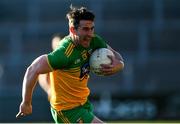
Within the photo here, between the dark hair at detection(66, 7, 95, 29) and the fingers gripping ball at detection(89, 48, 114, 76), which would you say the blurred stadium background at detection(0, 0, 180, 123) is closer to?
the fingers gripping ball at detection(89, 48, 114, 76)

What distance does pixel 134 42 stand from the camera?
20.8 m

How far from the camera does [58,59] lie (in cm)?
657

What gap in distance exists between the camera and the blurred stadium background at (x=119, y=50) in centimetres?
1727

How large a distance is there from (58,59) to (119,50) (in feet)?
47.3

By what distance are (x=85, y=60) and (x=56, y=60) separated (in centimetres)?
45

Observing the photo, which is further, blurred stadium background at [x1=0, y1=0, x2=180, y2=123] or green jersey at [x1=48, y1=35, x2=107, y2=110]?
blurred stadium background at [x1=0, y1=0, x2=180, y2=123]

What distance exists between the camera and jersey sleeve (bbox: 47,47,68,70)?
21.5 feet

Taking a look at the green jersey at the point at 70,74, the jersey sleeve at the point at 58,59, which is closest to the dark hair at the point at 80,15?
the green jersey at the point at 70,74

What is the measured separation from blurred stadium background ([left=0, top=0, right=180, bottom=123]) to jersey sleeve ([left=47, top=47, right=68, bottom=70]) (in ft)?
33.9

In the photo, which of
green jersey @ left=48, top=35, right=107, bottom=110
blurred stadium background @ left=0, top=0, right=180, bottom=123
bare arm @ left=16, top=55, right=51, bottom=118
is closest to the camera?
bare arm @ left=16, top=55, right=51, bottom=118

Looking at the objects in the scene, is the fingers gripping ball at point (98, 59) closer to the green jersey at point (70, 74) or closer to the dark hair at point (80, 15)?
the green jersey at point (70, 74)

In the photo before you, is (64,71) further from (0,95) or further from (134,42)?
(134,42)

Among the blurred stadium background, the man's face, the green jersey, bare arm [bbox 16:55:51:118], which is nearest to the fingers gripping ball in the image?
the green jersey

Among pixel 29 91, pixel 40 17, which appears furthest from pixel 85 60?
pixel 40 17
